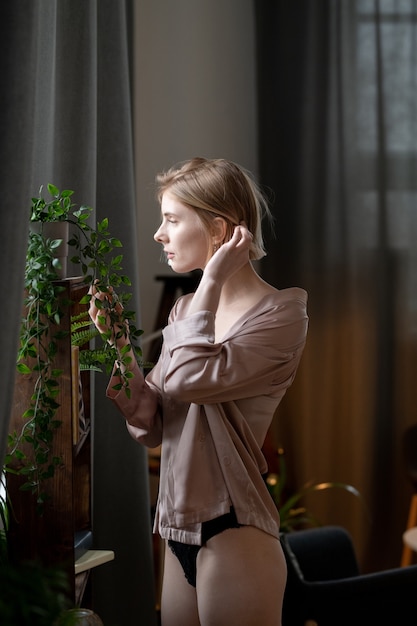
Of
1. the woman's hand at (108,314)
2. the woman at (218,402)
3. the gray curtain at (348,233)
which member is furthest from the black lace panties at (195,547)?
the gray curtain at (348,233)

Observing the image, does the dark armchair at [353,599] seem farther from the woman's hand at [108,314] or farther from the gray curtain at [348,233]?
the gray curtain at [348,233]

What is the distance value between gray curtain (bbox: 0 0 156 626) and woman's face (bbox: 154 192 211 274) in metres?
0.27

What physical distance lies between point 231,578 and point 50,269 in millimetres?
637

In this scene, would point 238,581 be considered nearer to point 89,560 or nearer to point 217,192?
point 89,560

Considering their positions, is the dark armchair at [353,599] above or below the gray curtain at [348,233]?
below

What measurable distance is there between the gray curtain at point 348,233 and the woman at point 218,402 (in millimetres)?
1818

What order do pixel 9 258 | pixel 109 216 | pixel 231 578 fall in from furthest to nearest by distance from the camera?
pixel 109 216 → pixel 231 578 → pixel 9 258

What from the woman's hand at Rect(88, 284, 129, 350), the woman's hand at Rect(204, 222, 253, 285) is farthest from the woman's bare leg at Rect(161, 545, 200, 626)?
the woman's hand at Rect(204, 222, 253, 285)

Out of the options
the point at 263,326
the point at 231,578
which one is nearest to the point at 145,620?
the point at 231,578

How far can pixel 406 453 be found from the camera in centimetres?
320

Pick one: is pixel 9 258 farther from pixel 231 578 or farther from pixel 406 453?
pixel 406 453

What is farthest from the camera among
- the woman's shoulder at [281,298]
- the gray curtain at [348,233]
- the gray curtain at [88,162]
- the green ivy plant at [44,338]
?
the gray curtain at [348,233]

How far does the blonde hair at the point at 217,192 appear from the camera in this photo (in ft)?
5.44

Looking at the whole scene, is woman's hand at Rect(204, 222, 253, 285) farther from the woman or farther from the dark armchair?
the dark armchair
